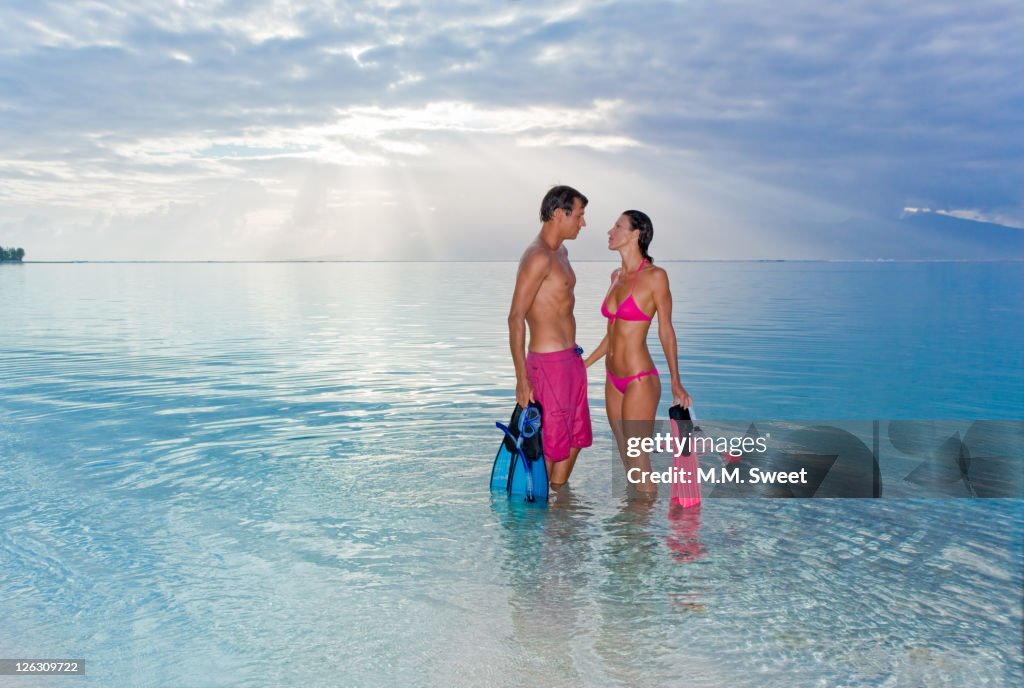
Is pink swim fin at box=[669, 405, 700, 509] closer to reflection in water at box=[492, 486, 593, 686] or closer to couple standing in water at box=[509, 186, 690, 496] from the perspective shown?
couple standing in water at box=[509, 186, 690, 496]

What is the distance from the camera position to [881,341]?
2400 centimetres

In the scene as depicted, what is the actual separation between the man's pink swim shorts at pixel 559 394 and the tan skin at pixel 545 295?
0.09 meters

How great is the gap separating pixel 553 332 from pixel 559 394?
0.52 meters

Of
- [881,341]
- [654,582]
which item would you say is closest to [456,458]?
[654,582]

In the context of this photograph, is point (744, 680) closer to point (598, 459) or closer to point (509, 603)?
point (509, 603)

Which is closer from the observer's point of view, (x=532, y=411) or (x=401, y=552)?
(x=401, y=552)

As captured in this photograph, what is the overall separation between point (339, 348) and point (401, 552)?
578 inches

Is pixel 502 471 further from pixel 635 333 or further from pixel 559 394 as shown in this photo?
pixel 635 333

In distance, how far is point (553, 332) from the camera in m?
7.15

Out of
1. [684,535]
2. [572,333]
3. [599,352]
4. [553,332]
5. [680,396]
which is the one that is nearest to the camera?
[684,535]

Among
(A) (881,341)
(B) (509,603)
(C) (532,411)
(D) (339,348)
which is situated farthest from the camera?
(A) (881,341)
